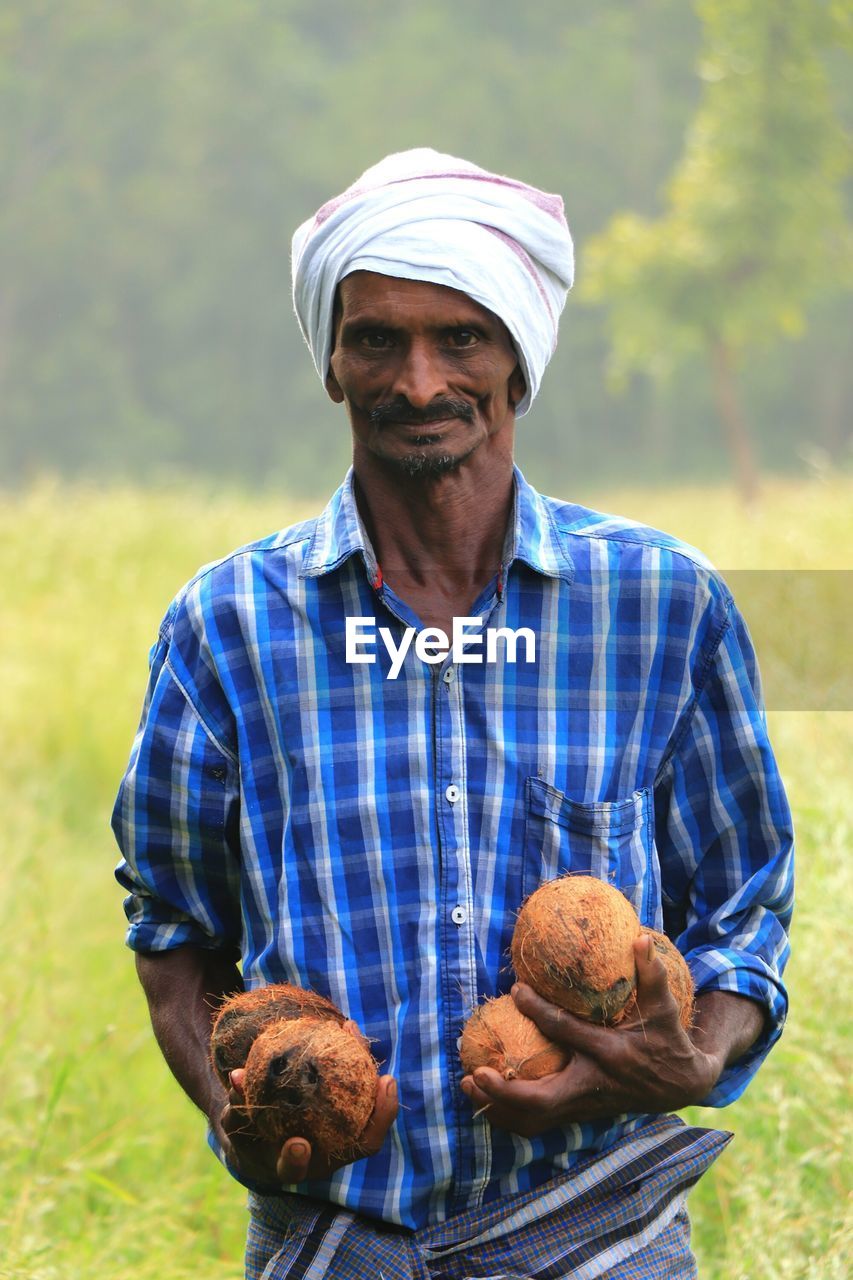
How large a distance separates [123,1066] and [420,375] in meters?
3.15

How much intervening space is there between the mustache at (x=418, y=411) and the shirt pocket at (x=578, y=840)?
19.5 inches

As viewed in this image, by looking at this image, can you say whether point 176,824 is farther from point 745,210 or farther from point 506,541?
point 745,210

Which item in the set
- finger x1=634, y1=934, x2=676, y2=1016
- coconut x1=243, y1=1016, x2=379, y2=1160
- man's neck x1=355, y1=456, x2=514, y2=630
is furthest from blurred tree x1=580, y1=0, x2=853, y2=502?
coconut x1=243, y1=1016, x2=379, y2=1160

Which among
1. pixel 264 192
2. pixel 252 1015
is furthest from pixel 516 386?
pixel 264 192

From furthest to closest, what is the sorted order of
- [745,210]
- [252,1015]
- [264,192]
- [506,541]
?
1. [264,192]
2. [745,210]
3. [506,541]
4. [252,1015]

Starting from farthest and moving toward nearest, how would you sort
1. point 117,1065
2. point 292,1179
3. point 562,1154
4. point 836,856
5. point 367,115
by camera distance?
point 367,115 → point 117,1065 → point 836,856 → point 562,1154 → point 292,1179

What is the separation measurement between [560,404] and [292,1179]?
3814cm

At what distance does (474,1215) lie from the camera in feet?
6.41

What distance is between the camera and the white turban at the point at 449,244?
2029 millimetres

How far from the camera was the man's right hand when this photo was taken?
182cm

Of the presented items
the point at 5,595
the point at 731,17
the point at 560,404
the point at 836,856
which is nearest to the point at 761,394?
the point at 560,404

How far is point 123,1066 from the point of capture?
4.58 meters

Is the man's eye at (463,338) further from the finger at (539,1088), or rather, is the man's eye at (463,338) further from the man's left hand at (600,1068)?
the finger at (539,1088)

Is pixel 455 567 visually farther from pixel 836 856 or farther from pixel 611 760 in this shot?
pixel 836 856
